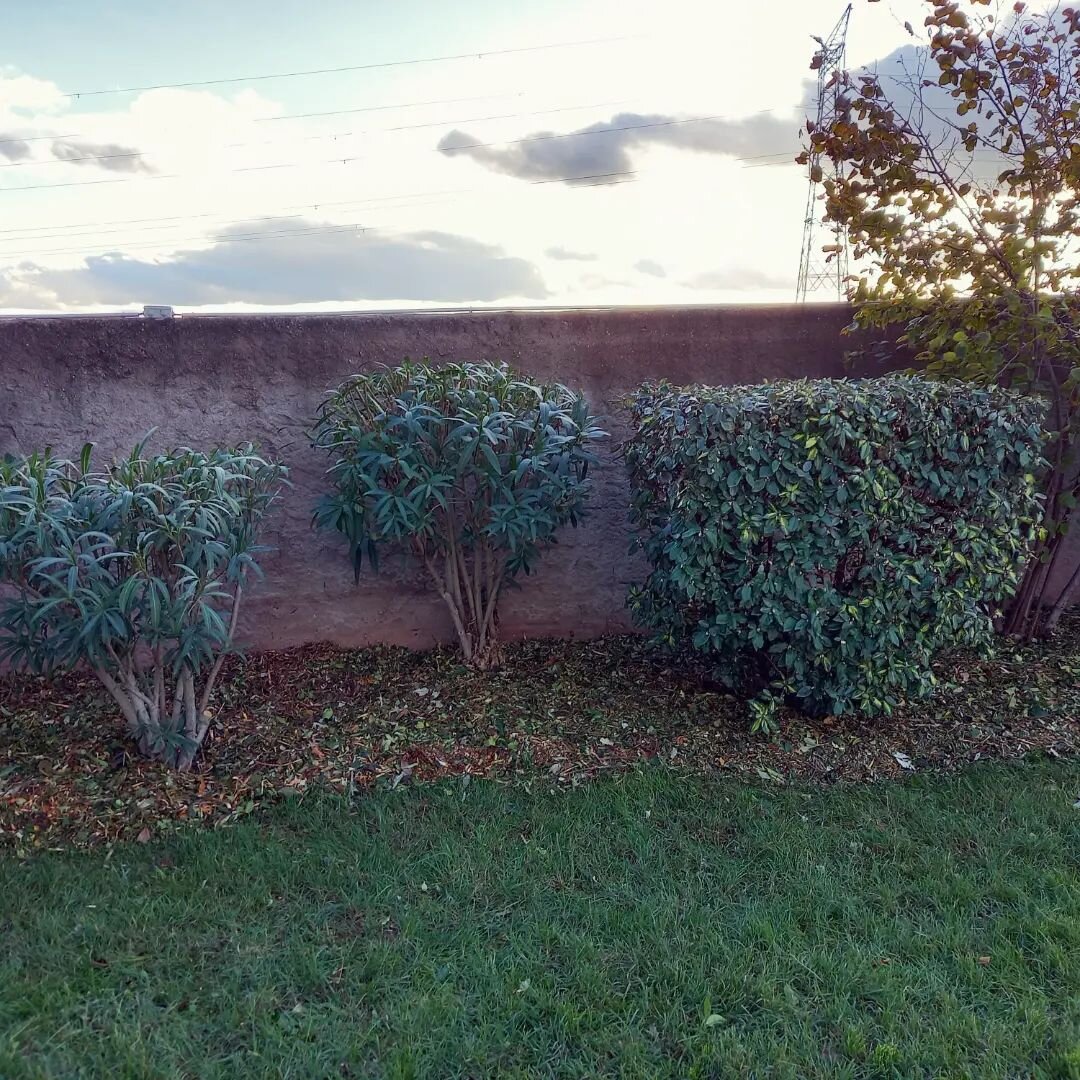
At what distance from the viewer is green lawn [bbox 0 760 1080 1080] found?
2287mm

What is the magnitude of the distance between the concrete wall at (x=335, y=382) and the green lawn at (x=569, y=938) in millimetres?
1669

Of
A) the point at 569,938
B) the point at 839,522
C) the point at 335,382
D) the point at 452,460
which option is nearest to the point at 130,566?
the point at 452,460

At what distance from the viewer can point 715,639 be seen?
3.95 metres

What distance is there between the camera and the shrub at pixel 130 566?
3234 millimetres

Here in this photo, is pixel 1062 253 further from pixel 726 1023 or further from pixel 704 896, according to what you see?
pixel 726 1023

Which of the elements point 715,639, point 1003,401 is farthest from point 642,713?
point 1003,401

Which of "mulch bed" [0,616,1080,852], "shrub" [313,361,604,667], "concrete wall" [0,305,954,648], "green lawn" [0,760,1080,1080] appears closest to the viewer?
"green lawn" [0,760,1080,1080]

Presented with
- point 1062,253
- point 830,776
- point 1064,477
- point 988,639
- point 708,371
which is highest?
point 1062,253

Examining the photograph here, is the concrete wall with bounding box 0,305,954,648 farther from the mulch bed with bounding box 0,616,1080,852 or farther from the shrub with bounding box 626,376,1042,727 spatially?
the shrub with bounding box 626,376,1042,727

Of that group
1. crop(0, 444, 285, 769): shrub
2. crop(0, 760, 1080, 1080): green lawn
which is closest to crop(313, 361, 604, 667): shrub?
crop(0, 444, 285, 769): shrub

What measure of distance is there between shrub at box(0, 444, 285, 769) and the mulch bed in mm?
316

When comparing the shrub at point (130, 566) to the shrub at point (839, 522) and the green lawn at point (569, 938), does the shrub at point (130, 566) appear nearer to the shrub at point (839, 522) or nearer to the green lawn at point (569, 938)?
the green lawn at point (569, 938)

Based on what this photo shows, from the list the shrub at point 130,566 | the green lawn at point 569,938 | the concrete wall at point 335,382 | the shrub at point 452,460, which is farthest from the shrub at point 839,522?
the shrub at point 130,566

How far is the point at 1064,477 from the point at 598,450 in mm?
2859
